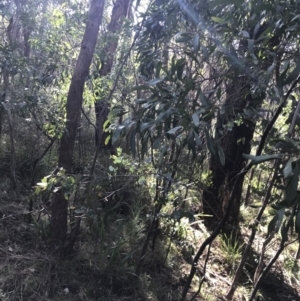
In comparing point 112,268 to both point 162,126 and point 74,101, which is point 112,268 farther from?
point 162,126

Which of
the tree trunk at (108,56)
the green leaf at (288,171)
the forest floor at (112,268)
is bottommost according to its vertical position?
the forest floor at (112,268)

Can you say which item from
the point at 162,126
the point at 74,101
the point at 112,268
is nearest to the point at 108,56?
the point at 74,101

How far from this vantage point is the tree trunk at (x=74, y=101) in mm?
3695

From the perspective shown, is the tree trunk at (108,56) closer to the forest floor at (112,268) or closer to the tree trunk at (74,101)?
the tree trunk at (74,101)

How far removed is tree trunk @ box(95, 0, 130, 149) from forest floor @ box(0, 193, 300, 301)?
3.91 feet

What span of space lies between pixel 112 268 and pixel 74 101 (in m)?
1.79

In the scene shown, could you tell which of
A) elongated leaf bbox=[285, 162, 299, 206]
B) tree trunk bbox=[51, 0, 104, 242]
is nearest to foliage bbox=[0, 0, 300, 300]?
elongated leaf bbox=[285, 162, 299, 206]

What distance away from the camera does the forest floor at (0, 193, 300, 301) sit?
11.4 ft

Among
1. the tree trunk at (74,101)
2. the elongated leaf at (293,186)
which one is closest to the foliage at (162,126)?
the elongated leaf at (293,186)

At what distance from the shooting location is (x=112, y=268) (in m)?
3.81

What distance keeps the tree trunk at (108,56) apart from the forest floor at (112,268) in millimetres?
1191

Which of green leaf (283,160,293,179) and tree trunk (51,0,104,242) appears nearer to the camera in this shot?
green leaf (283,160,293,179)

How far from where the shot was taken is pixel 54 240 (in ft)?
12.9

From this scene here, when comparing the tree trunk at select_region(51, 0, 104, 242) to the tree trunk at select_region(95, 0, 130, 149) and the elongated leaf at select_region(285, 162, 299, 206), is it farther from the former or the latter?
the elongated leaf at select_region(285, 162, 299, 206)
